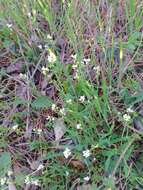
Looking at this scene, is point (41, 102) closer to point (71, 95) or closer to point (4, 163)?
point (71, 95)

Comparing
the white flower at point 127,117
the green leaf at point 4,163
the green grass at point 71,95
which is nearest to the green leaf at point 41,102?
the green grass at point 71,95

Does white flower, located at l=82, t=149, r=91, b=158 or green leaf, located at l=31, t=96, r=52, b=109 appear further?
green leaf, located at l=31, t=96, r=52, b=109

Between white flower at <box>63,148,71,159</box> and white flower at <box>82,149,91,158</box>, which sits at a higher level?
white flower at <box>82,149,91,158</box>

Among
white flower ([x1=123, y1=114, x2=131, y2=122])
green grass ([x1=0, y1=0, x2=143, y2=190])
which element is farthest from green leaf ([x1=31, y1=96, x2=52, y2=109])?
white flower ([x1=123, y1=114, x2=131, y2=122])

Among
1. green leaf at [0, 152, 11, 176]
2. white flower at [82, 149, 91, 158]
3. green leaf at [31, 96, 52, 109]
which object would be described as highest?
green leaf at [31, 96, 52, 109]

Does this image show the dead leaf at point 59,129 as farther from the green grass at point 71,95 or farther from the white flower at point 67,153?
the white flower at point 67,153

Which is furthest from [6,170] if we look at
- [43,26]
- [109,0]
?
[109,0]

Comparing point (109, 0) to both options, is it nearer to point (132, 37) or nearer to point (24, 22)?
point (132, 37)

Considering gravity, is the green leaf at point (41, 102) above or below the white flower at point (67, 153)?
Answer: above

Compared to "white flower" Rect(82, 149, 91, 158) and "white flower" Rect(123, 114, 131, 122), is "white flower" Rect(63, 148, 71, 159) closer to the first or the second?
"white flower" Rect(82, 149, 91, 158)

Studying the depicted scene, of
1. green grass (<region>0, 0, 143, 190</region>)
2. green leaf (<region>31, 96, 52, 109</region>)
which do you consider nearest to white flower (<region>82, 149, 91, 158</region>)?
green grass (<region>0, 0, 143, 190</region>)
